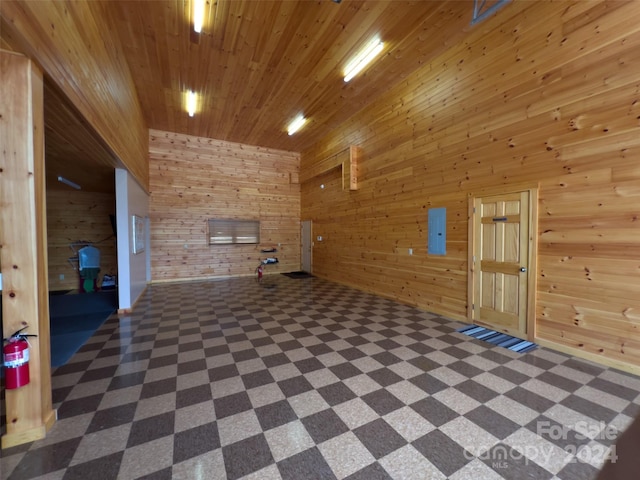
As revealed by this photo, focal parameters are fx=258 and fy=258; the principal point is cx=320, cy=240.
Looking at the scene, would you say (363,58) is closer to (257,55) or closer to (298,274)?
(257,55)

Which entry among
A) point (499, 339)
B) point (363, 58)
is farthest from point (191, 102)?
point (499, 339)

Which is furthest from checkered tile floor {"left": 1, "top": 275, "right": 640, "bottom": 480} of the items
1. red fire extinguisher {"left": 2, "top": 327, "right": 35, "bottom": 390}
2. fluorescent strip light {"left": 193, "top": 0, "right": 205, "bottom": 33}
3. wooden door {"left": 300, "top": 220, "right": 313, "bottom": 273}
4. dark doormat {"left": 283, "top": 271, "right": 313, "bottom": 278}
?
wooden door {"left": 300, "top": 220, "right": 313, "bottom": 273}

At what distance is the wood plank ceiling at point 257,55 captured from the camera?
3396mm

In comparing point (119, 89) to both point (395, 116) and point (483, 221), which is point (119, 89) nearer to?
point (395, 116)

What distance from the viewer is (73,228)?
24.4 ft

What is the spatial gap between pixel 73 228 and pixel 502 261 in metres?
10.4

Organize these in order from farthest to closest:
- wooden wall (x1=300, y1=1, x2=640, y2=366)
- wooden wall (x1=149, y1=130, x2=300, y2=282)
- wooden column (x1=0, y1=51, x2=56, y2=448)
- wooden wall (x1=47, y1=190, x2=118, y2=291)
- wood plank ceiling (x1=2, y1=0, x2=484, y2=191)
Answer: wooden wall (x1=149, y1=130, x2=300, y2=282) < wooden wall (x1=47, y1=190, x2=118, y2=291) < wood plank ceiling (x1=2, y1=0, x2=484, y2=191) < wooden wall (x1=300, y1=1, x2=640, y2=366) < wooden column (x1=0, y1=51, x2=56, y2=448)

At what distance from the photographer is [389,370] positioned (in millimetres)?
2781

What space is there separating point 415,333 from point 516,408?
1.68 metres

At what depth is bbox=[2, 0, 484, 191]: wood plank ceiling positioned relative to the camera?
340cm

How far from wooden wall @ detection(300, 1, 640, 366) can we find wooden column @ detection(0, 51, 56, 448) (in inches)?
197

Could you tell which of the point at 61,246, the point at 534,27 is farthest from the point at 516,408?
the point at 61,246

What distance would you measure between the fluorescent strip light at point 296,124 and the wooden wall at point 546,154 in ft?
7.60

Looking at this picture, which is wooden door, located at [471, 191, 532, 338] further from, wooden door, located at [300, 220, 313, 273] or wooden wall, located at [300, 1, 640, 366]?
wooden door, located at [300, 220, 313, 273]
